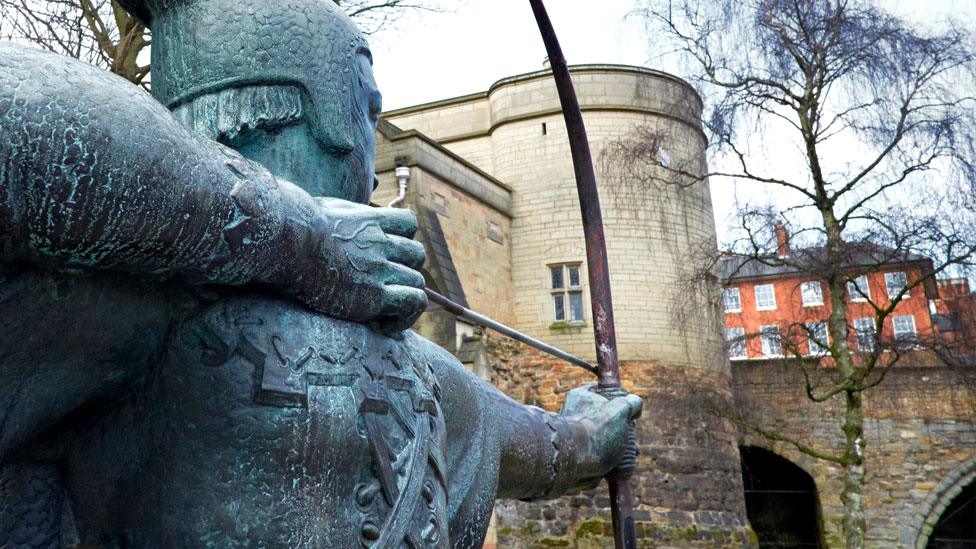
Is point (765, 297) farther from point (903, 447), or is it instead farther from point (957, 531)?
point (903, 447)

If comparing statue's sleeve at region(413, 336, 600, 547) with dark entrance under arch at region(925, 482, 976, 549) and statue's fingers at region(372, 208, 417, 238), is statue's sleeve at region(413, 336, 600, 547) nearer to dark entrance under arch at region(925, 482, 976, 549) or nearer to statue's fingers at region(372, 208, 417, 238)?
statue's fingers at region(372, 208, 417, 238)

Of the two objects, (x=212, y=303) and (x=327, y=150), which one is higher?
(x=327, y=150)

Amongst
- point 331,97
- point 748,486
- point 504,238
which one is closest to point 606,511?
point 504,238

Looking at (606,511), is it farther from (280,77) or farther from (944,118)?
(280,77)

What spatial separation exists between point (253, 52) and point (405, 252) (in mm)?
304

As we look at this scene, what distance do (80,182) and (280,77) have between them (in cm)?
38

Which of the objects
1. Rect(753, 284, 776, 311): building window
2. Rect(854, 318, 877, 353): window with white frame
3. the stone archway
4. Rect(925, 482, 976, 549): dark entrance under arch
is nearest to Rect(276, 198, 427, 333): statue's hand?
Rect(854, 318, 877, 353): window with white frame

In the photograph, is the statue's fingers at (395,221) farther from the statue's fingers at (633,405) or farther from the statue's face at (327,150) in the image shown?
the statue's fingers at (633,405)

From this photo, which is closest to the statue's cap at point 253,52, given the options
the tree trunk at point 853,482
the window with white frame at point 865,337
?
the tree trunk at point 853,482

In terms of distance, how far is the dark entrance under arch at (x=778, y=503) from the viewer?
17797mm

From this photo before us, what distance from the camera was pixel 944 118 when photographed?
28.5 feet

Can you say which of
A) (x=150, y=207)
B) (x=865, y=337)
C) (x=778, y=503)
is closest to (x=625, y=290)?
(x=865, y=337)

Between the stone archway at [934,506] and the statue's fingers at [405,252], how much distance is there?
16025 millimetres

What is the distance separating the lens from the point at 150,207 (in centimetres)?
73
